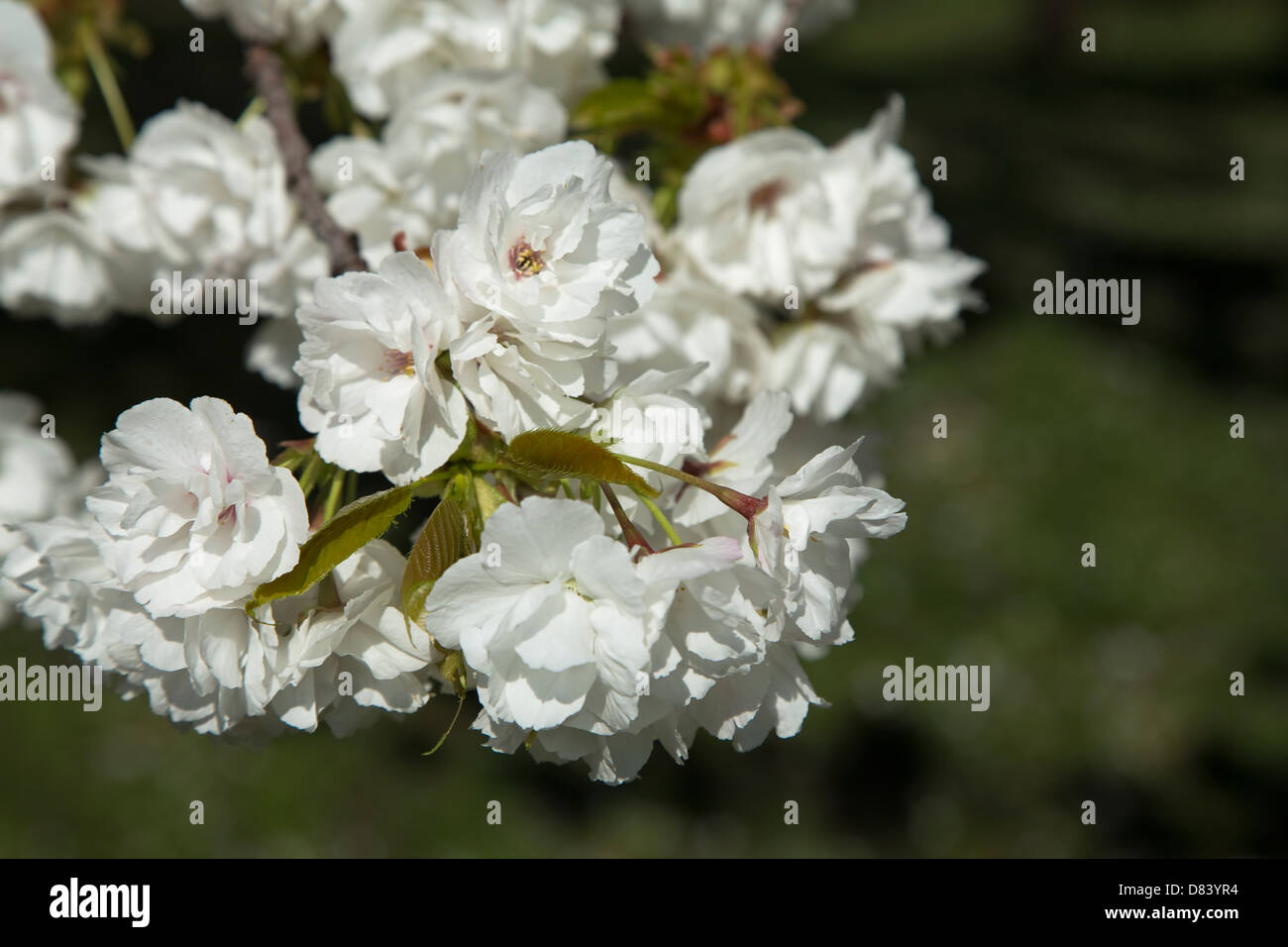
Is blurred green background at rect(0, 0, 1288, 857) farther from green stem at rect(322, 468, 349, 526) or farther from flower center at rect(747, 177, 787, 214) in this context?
green stem at rect(322, 468, 349, 526)

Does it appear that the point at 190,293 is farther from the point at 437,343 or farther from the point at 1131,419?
the point at 1131,419

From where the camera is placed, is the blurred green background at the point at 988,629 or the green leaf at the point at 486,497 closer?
the green leaf at the point at 486,497

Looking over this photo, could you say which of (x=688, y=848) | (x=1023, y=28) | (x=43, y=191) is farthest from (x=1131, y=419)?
(x=1023, y=28)

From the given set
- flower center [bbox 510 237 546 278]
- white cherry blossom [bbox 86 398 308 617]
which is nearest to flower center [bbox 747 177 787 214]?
flower center [bbox 510 237 546 278]

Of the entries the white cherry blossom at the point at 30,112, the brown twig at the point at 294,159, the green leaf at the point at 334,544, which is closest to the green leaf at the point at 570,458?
the green leaf at the point at 334,544

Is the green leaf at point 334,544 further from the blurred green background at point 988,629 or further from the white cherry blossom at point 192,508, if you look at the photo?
the blurred green background at point 988,629

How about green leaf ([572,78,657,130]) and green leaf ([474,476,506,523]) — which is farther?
Answer: green leaf ([572,78,657,130])

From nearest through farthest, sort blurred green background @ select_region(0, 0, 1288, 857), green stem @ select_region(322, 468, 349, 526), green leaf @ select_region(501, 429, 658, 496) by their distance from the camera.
A: green leaf @ select_region(501, 429, 658, 496) → green stem @ select_region(322, 468, 349, 526) → blurred green background @ select_region(0, 0, 1288, 857)
